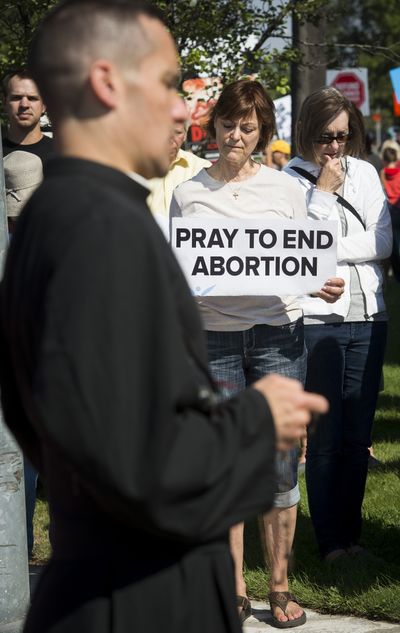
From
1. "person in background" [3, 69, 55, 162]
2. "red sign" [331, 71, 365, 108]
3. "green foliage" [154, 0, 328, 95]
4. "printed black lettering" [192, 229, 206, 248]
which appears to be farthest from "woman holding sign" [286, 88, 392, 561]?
"red sign" [331, 71, 365, 108]

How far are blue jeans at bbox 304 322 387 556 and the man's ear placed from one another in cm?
346

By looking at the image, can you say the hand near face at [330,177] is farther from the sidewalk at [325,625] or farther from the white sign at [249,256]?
the sidewalk at [325,625]

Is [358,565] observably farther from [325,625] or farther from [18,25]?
[18,25]

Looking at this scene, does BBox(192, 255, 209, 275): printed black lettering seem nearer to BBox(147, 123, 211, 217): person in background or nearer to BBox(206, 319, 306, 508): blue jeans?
BBox(206, 319, 306, 508): blue jeans

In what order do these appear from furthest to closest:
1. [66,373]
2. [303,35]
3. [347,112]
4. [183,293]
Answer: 1. [303,35]
2. [347,112]
3. [183,293]
4. [66,373]

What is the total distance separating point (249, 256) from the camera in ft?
15.9

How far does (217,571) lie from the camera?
2.00 metres

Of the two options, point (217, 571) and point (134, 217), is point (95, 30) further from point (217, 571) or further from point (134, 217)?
point (217, 571)

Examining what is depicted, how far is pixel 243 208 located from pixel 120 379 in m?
3.21

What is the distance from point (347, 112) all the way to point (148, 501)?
12.8ft

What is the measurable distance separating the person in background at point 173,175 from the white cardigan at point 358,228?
0.55 m

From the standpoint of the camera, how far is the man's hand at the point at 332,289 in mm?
5043

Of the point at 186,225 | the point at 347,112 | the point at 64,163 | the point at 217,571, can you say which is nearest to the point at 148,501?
the point at 217,571

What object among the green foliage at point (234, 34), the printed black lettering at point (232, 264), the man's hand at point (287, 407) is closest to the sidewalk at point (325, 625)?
the printed black lettering at point (232, 264)
